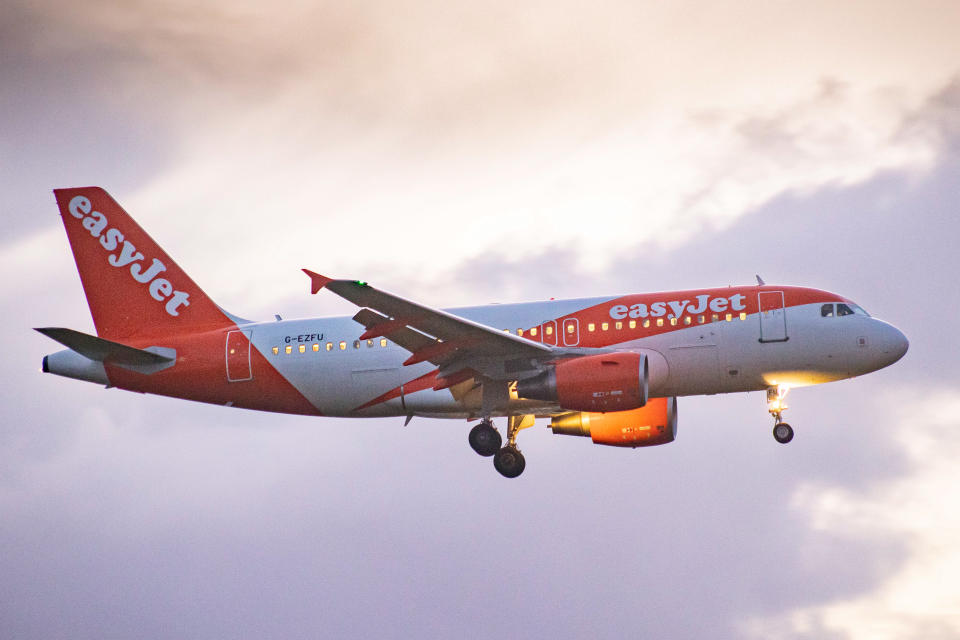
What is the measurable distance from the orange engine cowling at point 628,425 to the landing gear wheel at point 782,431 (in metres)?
4.53

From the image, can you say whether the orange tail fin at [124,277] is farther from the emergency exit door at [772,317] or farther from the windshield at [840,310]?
the windshield at [840,310]

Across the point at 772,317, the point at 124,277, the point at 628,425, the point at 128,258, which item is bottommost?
the point at 628,425

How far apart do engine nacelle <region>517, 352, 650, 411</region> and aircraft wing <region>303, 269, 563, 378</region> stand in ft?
3.61

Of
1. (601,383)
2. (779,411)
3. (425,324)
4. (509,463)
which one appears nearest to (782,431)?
(779,411)

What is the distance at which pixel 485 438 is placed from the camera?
1764 inches

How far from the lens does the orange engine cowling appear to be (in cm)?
4675

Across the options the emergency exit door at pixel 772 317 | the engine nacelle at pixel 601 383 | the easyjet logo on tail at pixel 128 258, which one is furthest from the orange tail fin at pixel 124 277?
the emergency exit door at pixel 772 317

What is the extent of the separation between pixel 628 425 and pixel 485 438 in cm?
523

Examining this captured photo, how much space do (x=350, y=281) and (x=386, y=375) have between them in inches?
339

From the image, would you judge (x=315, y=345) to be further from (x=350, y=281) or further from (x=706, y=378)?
(x=706, y=378)

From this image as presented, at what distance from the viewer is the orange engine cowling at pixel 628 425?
153 feet

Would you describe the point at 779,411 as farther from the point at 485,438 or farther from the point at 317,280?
the point at 317,280

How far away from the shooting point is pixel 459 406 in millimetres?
44031

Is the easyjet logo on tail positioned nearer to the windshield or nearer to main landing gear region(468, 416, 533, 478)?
main landing gear region(468, 416, 533, 478)
